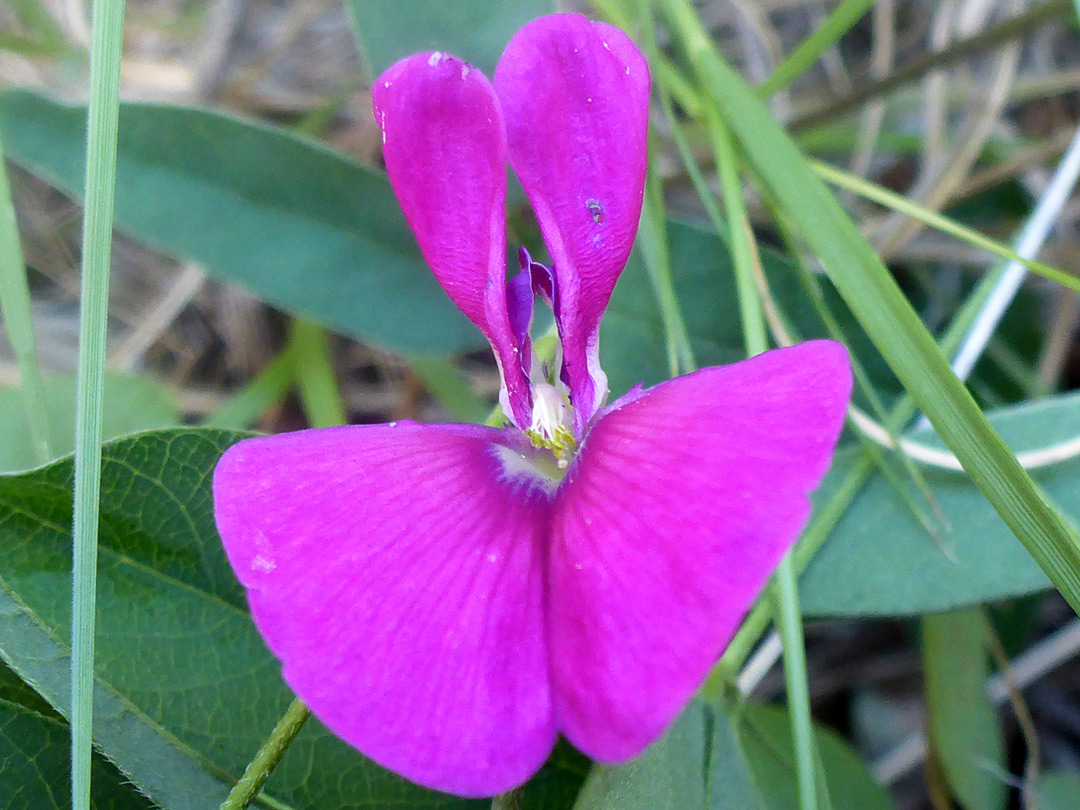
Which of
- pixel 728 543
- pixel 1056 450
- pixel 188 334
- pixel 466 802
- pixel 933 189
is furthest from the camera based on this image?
pixel 188 334

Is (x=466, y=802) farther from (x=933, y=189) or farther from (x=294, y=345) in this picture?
(x=933, y=189)

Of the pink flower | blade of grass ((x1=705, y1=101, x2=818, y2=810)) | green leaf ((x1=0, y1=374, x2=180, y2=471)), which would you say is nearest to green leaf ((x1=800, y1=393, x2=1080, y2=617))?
blade of grass ((x1=705, y1=101, x2=818, y2=810))

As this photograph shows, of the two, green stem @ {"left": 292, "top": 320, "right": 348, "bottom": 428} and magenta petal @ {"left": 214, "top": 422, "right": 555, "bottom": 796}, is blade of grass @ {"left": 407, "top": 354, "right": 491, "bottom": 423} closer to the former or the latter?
green stem @ {"left": 292, "top": 320, "right": 348, "bottom": 428}

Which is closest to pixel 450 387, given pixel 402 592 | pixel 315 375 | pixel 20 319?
pixel 315 375

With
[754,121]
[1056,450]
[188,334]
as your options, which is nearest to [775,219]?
[754,121]

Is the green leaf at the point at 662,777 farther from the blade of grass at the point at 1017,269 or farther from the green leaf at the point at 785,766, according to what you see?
the blade of grass at the point at 1017,269

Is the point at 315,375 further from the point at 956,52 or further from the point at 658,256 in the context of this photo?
the point at 956,52

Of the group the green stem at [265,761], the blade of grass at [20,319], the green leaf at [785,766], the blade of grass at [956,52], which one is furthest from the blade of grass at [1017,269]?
the blade of grass at [20,319]
